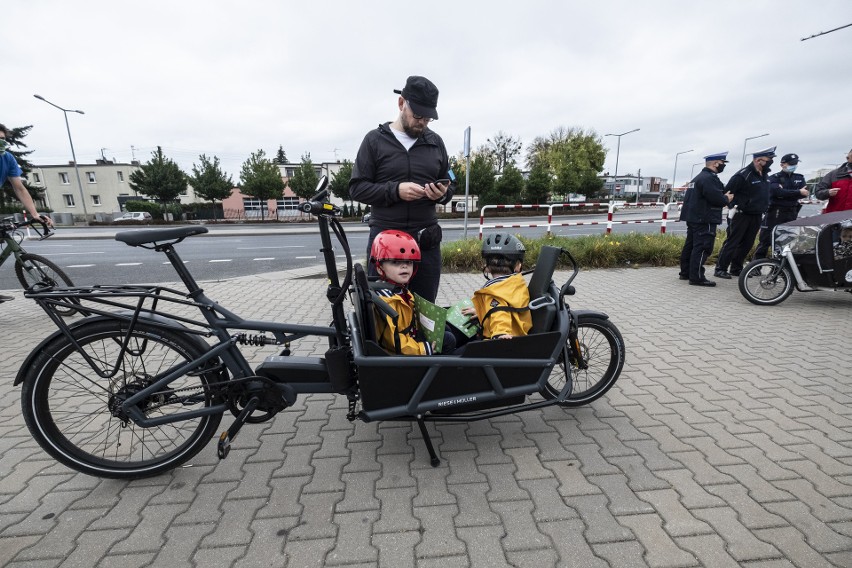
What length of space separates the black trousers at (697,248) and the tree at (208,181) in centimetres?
3464

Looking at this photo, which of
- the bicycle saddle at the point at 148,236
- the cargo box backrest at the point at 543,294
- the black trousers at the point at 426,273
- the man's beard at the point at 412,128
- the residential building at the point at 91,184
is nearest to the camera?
the bicycle saddle at the point at 148,236

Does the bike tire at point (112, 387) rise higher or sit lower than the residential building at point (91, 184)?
lower

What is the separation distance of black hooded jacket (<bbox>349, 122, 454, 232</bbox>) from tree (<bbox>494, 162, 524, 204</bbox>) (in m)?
31.1

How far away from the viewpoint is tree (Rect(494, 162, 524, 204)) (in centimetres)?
3253

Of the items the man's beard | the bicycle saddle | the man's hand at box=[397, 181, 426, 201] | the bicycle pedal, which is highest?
the man's beard

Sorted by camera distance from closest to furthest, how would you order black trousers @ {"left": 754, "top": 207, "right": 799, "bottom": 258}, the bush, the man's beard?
the man's beard → black trousers @ {"left": 754, "top": 207, "right": 799, "bottom": 258} → the bush

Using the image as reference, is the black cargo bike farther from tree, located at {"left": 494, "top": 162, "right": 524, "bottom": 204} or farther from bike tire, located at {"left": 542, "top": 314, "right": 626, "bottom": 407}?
tree, located at {"left": 494, "top": 162, "right": 524, "bottom": 204}

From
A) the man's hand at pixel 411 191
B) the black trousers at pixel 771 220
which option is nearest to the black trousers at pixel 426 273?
the man's hand at pixel 411 191

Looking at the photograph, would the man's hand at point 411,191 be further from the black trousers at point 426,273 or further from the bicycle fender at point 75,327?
the bicycle fender at point 75,327

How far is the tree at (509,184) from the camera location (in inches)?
1281

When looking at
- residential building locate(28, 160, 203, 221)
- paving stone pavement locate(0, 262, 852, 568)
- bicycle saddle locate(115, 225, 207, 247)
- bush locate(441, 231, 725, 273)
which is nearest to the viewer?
paving stone pavement locate(0, 262, 852, 568)

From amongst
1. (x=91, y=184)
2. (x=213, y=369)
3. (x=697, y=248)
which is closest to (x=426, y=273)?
(x=213, y=369)

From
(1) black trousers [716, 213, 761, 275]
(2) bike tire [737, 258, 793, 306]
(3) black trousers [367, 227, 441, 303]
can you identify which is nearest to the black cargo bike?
(3) black trousers [367, 227, 441, 303]

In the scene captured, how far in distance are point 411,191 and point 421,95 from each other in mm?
561
